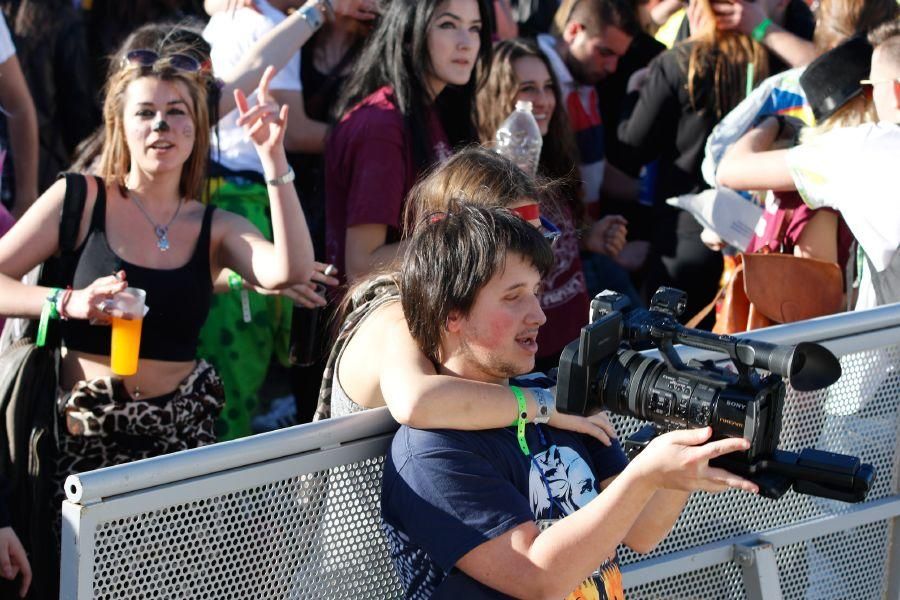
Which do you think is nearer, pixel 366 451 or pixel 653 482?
pixel 653 482

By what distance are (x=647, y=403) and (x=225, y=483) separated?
0.73 m

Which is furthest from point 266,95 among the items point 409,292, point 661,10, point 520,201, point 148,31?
point 661,10

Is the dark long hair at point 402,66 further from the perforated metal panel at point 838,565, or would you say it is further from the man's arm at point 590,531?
the man's arm at point 590,531

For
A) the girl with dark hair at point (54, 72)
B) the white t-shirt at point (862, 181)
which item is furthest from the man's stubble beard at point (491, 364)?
the girl with dark hair at point (54, 72)

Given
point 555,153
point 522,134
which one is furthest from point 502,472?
point 555,153

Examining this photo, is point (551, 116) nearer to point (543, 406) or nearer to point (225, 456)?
point (543, 406)

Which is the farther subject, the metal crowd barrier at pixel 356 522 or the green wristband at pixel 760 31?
the green wristband at pixel 760 31

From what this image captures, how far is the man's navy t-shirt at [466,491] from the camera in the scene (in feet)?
7.11

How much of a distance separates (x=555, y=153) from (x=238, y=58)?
120 cm

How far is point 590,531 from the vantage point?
210 cm

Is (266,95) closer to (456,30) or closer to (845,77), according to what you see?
(456,30)

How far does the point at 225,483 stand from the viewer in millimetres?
2168

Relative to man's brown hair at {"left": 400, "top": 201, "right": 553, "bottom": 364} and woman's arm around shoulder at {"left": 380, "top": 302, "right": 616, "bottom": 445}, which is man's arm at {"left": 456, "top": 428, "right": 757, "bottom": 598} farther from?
man's brown hair at {"left": 400, "top": 201, "right": 553, "bottom": 364}

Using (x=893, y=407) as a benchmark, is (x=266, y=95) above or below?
above
